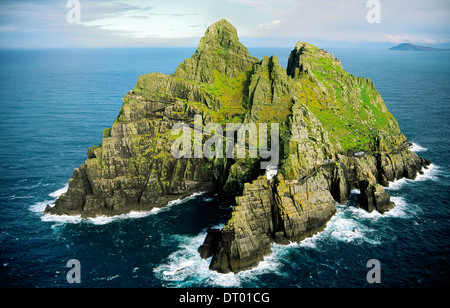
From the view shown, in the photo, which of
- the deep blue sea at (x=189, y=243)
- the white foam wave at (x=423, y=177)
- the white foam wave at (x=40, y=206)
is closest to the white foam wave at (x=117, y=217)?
the deep blue sea at (x=189, y=243)

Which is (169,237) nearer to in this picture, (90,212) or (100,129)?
(90,212)

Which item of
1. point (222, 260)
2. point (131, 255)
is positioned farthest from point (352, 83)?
point (131, 255)
